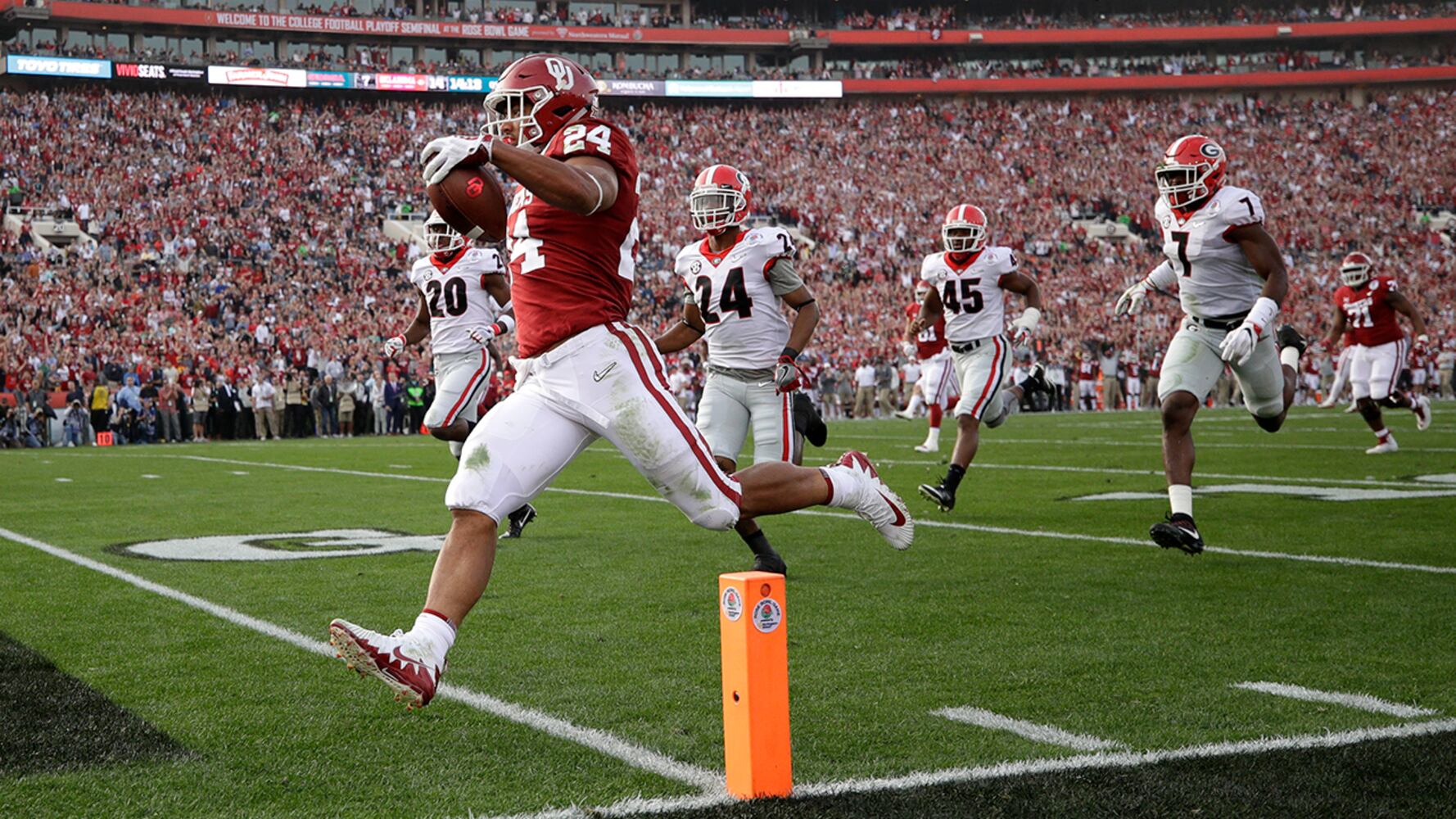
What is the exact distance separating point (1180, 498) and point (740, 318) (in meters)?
2.23

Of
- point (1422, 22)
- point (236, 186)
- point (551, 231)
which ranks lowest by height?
point (551, 231)

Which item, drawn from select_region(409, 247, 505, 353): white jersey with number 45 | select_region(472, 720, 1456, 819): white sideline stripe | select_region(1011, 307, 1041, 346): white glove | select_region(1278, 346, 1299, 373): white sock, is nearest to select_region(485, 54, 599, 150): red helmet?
select_region(472, 720, 1456, 819): white sideline stripe

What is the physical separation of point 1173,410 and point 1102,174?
37.6 m

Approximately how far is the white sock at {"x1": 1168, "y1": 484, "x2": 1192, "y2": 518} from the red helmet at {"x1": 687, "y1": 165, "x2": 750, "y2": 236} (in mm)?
2416

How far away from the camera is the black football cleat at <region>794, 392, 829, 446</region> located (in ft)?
21.4

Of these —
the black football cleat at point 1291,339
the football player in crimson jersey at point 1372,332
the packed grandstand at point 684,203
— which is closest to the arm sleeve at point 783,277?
the black football cleat at point 1291,339

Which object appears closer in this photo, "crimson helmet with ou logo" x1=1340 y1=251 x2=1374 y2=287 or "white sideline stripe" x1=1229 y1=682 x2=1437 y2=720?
"white sideline stripe" x1=1229 y1=682 x2=1437 y2=720

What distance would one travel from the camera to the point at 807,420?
6.55 meters

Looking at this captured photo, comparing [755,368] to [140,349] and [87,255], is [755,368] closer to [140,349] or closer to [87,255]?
[140,349]

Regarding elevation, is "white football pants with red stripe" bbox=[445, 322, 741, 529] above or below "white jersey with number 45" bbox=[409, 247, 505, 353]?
below

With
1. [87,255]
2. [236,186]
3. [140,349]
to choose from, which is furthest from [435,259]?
[236,186]

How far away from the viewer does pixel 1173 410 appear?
6652 mm

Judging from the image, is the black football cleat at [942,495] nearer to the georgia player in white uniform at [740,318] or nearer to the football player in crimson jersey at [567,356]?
the georgia player in white uniform at [740,318]

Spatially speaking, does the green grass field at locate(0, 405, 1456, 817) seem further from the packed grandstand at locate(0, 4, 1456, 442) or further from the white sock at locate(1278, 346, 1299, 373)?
the packed grandstand at locate(0, 4, 1456, 442)
